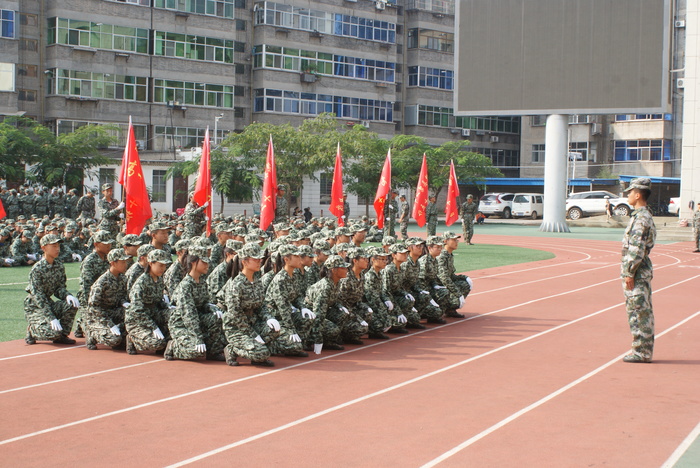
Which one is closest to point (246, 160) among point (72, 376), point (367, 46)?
point (367, 46)

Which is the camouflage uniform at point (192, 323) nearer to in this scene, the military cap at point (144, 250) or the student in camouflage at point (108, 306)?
the student in camouflage at point (108, 306)

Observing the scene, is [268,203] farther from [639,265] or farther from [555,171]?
[555,171]

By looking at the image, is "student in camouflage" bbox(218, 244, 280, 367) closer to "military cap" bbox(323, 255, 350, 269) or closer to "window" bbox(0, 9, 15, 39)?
"military cap" bbox(323, 255, 350, 269)

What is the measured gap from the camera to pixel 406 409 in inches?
302

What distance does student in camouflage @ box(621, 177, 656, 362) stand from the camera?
9.42 metres

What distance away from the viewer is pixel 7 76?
137ft

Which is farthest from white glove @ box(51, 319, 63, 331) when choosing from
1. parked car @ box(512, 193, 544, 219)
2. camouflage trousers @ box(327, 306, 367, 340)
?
parked car @ box(512, 193, 544, 219)

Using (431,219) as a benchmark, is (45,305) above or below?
below

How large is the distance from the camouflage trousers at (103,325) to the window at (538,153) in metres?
57.5

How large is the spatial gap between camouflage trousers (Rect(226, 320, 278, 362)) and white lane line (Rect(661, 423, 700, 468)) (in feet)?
→ 14.6

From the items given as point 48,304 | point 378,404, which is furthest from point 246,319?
point 48,304

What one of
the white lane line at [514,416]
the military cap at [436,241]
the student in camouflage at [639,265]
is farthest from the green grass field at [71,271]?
the student in camouflage at [639,265]

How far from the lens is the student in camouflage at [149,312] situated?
32.5ft

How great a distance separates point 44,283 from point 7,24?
34.9 m
